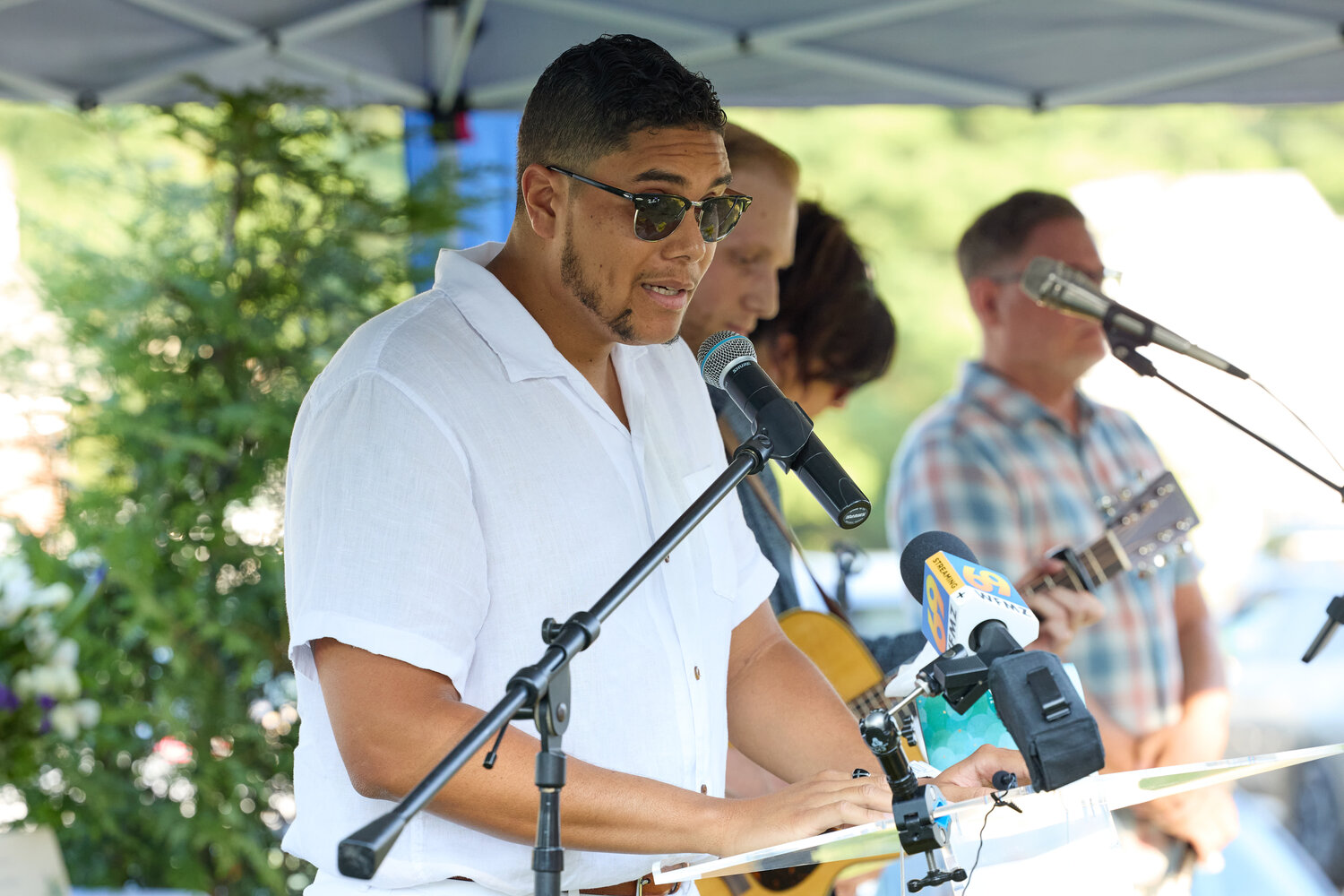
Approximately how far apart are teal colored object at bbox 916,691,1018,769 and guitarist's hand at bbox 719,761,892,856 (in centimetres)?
21

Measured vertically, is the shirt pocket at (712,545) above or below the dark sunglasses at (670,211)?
below

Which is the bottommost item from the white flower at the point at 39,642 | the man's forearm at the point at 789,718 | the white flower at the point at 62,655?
the man's forearm at the point at 789,718

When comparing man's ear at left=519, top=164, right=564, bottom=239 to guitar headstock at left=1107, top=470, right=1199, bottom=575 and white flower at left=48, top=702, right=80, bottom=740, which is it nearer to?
guitar headstock at left=1107, top=470, right=1199, bottom=575

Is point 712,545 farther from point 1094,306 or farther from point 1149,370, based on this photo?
Answer: point 1094,306

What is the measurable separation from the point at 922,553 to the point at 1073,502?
101 inches

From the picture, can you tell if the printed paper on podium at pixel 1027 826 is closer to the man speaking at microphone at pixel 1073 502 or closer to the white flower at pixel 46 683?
the man speaking at microphone at pixel 1073 502

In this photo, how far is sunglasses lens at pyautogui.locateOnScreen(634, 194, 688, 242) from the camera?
1828mm

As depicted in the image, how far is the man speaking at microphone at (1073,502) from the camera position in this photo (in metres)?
3.64

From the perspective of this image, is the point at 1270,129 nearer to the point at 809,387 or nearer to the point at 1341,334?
the point at 1341,334

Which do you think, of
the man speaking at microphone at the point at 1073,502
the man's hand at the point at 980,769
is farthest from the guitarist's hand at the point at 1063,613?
the man's hand at the point at 980,769

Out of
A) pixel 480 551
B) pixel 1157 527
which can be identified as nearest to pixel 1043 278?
pixel 1157 527

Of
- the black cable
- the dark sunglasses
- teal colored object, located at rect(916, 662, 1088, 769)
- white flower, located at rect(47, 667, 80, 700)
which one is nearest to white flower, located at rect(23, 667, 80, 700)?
white flower, located at rect(47, 667, 80, 700)

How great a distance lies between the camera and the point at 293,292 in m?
4.37

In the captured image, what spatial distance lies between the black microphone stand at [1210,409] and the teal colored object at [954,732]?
926mm
